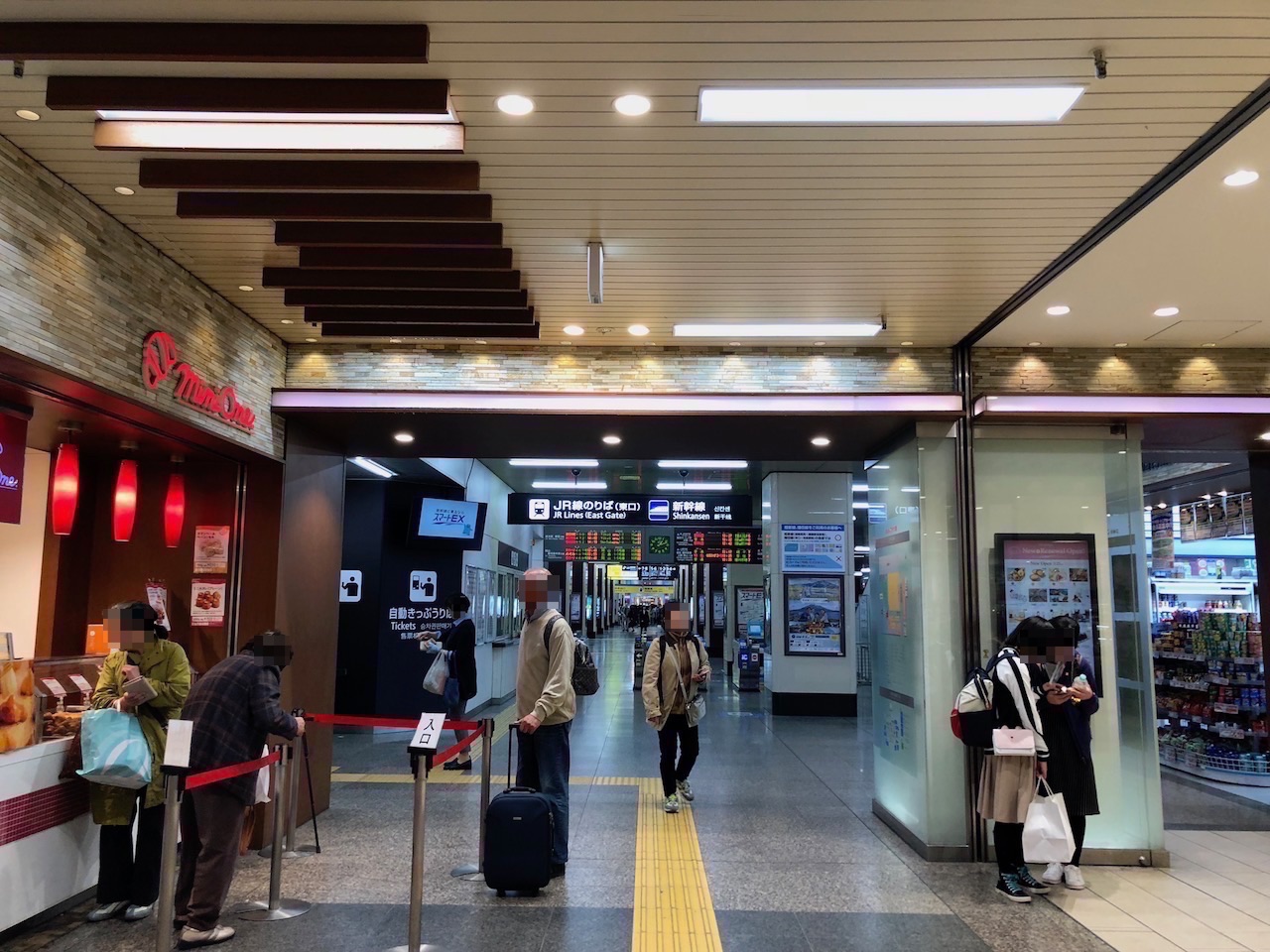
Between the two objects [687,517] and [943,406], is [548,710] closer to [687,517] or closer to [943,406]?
[943,406]

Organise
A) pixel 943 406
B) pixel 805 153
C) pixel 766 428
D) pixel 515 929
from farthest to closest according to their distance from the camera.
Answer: pixel 766 428 < pixel 943 406 < pixel 515 929 < pixel 805 153

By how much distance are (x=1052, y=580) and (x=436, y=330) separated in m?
4.44

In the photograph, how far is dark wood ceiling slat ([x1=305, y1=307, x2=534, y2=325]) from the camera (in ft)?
17.4

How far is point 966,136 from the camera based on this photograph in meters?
3.44

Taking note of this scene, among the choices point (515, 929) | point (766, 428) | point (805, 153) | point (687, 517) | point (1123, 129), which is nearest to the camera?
point (1123, 129)

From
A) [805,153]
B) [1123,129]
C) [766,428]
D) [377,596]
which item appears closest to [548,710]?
[766,428]

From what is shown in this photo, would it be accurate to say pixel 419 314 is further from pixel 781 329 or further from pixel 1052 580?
pixel 1052 580

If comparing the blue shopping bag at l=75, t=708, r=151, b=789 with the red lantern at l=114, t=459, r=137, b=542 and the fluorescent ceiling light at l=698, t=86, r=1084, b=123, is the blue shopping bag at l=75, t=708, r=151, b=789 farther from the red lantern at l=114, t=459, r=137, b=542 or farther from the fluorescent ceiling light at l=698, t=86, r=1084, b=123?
the fluorescent ceiling light at l=698, t=86, r=1084, b=123

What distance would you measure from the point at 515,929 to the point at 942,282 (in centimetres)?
416

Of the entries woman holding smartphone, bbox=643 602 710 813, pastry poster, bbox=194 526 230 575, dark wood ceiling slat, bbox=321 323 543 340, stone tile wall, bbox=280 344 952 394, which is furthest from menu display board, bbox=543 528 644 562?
dark wood ceiling slat, bbox=321 323 543 340

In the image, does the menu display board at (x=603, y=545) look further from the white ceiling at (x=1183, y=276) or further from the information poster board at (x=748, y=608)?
the white ceiling at (x=1183, y=276)

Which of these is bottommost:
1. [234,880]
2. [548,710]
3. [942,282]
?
[234,880]

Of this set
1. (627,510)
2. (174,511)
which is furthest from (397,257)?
(627,510)

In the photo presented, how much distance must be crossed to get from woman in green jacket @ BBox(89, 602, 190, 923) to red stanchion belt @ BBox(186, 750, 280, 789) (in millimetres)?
641
